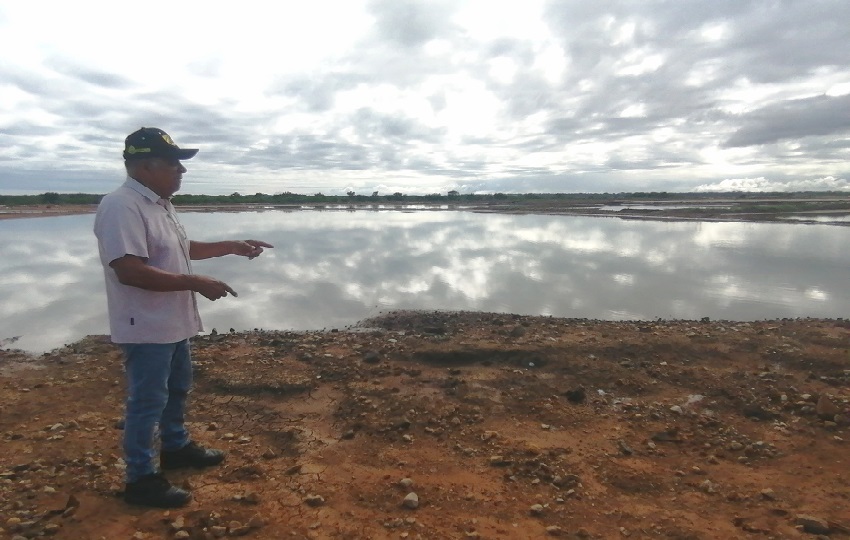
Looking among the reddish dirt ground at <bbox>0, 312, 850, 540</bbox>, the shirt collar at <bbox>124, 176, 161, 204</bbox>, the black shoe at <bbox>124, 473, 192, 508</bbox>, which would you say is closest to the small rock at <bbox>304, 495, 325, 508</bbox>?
the reddish dirt ground at <bbox>0, 312, 850, 540</bbox>

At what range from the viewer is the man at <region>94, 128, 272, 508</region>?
10.1 ft

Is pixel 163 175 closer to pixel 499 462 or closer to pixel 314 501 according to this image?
pixel 314 501

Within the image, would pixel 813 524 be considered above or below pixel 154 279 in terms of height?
below

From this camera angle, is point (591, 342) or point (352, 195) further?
point (352, 195)

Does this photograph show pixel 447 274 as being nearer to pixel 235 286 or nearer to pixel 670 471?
pixel 235 286

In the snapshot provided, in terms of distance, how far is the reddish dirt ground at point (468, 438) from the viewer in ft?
10.5

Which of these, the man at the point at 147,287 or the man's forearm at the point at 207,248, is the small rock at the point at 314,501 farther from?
the man's forearm at the point at 207,248

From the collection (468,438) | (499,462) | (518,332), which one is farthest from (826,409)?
(518,332)

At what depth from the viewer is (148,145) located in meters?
3.29

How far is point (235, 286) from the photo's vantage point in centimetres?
1212

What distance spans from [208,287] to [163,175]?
0.83 metres

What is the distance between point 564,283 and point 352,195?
10849 centimetres

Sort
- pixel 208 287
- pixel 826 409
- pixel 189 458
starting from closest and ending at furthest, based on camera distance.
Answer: pixel 208 287 < pixel 189 458 < pixel 826 409

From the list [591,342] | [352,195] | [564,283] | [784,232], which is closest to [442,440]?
[591,342]
